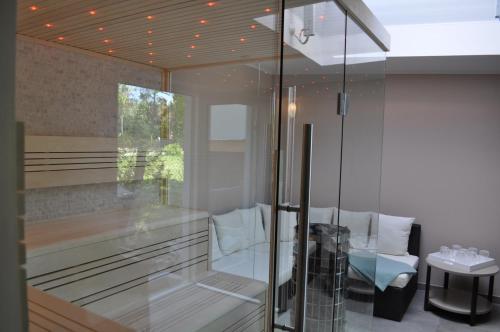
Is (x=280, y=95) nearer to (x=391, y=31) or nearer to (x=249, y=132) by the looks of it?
(x=249, y=132)

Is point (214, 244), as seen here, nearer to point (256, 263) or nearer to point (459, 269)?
point (256, 263)

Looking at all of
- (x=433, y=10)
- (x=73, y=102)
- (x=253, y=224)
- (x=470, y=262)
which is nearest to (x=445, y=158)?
(x=470, y=262)

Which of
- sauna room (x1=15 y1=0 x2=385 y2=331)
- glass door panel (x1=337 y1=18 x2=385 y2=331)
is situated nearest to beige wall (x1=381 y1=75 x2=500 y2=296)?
glass door panel (x1=337 y1=18 x2=385 y2=331)

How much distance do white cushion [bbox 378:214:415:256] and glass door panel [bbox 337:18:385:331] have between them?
161 centimetres

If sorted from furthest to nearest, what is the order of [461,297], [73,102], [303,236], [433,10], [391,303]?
[461,297], [391,303], [433,10], [303,236], [73,102]

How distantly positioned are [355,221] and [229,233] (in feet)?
2.56

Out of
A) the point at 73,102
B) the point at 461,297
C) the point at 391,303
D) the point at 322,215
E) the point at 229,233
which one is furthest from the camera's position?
the point at 461,297

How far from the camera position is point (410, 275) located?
347cm

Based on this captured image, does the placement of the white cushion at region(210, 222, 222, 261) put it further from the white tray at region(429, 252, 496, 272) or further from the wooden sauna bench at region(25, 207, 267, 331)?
the white tray at region(429, 252, 496, 272)

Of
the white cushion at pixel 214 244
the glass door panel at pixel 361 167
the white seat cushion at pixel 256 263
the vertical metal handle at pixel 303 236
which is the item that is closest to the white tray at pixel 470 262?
the glass door panel at pixel 361 167

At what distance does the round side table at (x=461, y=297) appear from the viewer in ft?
10.7

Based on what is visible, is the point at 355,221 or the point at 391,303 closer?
the point at 355,221

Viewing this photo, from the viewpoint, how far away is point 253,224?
1419mm

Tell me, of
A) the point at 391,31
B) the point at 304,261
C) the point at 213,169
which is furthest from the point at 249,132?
the point at 391,31
